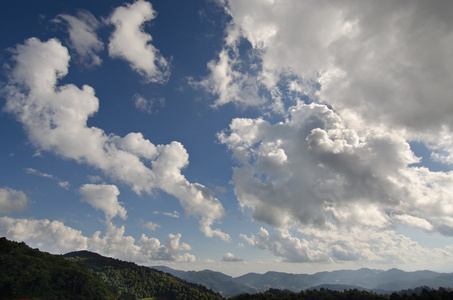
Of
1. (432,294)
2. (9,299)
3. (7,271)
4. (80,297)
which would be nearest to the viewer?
(432,294)

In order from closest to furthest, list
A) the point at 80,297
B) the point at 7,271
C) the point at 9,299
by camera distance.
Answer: the point at 9,299 < the point at 7,271 < the point at 80,297

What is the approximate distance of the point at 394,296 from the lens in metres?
144

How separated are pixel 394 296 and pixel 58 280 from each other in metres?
243

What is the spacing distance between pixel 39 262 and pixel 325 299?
237 m

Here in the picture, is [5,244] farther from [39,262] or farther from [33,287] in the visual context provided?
[33,287]

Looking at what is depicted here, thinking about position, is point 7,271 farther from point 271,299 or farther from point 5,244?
point 271,299

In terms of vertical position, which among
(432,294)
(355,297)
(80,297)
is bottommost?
(80,297)

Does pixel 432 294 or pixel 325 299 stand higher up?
pixel 432 294

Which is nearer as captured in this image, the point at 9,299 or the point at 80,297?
the point at 9,299

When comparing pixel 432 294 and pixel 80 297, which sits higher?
pixel 432 294

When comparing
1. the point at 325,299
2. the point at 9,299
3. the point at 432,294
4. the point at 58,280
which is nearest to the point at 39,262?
the point at 58,280

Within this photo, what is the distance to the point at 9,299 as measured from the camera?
155m

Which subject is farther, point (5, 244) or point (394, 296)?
point (5, 244)

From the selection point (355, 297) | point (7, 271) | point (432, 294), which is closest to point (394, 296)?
point (432, 294)
